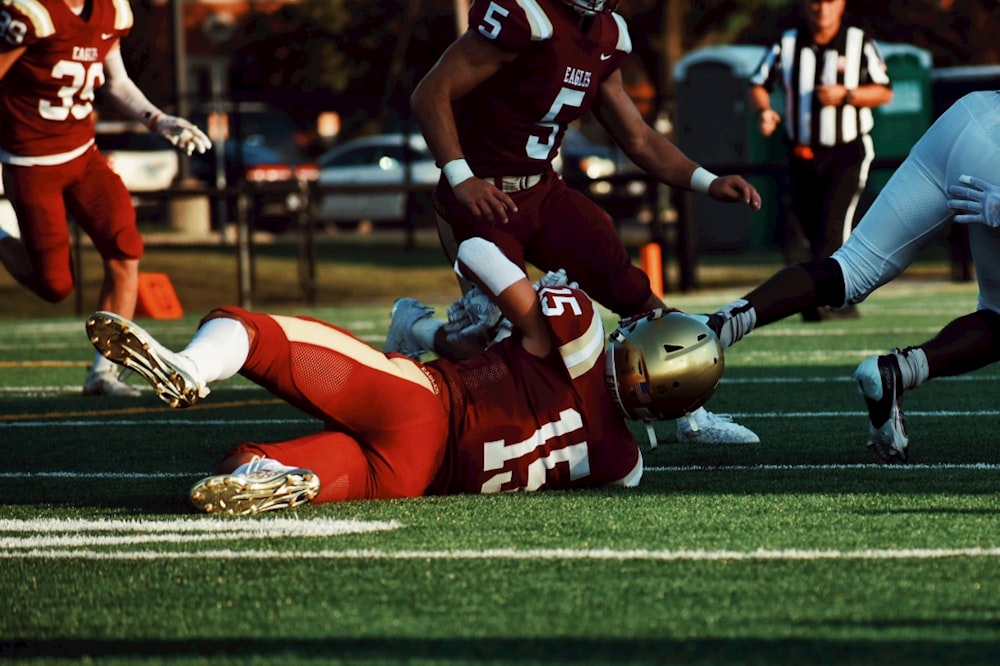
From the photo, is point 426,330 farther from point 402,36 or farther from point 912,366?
point 402,36

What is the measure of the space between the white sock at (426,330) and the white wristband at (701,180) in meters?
1.00

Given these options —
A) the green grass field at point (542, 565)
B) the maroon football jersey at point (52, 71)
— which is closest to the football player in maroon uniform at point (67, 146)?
the maroon football jersey at point (52, 71)

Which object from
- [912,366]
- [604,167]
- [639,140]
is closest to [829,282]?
[912,366]

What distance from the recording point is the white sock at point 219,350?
4.39m

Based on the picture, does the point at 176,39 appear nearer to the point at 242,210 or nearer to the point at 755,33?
the point at 242,210

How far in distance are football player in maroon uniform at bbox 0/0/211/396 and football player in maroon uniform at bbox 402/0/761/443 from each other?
2.16 metres

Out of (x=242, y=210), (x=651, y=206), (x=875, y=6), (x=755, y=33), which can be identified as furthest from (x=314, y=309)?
(x=755, y=33)

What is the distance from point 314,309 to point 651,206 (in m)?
3.27

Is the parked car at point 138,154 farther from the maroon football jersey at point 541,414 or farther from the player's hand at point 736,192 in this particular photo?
the maroon football jersey at point 541,414

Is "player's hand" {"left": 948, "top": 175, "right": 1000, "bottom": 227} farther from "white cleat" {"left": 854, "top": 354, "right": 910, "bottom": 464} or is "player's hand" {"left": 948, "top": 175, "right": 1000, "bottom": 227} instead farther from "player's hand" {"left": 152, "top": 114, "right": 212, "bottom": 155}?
"player's hand" {"left": 152, "top": 114, "right": 212, "bottom": 155}

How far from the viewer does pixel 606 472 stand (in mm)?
4902

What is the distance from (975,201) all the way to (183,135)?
3.85 metres

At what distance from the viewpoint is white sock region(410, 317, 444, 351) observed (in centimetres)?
594

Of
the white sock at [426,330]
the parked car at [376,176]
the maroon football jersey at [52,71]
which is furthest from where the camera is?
the parked car at [376,176]
